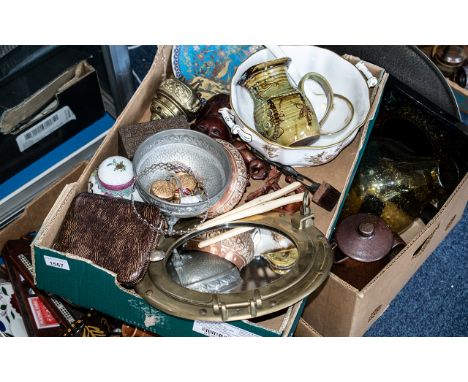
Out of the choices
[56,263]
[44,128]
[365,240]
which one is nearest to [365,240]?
[365,240]

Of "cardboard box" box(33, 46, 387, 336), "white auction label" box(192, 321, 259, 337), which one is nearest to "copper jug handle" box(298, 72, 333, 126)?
"cardboard box" box(33, 46, 387, 336)

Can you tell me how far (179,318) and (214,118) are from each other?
14.6 inches

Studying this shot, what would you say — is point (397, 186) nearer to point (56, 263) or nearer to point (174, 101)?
point (174, 101)

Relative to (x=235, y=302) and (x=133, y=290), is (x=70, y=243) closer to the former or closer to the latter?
(x=133, y=290)

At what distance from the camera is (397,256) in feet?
3.74

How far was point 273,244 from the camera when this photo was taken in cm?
108

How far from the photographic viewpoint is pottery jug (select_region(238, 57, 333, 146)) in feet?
3.61

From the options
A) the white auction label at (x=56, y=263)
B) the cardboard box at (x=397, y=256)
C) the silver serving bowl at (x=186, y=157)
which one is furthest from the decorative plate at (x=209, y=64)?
the white auction label at (x=56, y=263)

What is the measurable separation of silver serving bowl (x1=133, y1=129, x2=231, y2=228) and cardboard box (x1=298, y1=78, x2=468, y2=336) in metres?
0.25

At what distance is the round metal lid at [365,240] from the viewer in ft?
3.74

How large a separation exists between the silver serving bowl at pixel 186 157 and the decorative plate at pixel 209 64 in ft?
0.62

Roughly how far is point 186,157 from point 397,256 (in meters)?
0.39

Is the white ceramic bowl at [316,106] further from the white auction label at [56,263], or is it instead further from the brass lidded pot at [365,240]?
the white auction label at [56,263]
